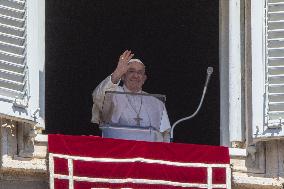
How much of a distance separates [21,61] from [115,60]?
253cm

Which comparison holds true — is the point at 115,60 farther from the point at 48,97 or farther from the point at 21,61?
the point at 21,61

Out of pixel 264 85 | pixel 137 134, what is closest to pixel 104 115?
pixel 137 134

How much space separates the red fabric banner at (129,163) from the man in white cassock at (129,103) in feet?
2.19

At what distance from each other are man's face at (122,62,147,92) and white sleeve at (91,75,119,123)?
370 millimetres

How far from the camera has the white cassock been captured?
14.8 metres

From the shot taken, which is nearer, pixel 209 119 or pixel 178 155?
pixel 178 155

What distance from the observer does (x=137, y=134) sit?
14586mm

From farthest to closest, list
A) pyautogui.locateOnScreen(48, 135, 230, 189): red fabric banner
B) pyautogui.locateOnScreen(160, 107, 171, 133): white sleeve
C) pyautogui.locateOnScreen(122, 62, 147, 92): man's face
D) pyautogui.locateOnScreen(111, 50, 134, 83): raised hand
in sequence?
pyautogui.locateOnScreen(122, 62, 147, 92): man's face → pyautogui.locateOnScreen(160, 107, 171, 133): white sleeve → pyautogui.locateOnScreen(111, 50, 134, 83): raised hand → pyautogui.locateOnScreen(48, 135, 230, 189): red fabric banner

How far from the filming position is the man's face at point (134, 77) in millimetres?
15148

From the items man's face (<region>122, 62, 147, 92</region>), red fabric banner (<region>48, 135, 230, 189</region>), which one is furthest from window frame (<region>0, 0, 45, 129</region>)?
man's face (<region>122, 62, 147, 92</region>)

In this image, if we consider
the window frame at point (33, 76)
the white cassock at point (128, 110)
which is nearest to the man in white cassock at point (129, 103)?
the white cassock at point (128, 110)

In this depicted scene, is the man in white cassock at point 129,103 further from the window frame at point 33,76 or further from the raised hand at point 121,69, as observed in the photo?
the window frame at point 33,76

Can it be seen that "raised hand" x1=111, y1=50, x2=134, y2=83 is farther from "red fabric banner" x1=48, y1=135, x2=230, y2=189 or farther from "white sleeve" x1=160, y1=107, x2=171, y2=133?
"red fabric banner" x1=48, y1=135, x2=230, y2=189

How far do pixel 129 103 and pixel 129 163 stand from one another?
3.81 ft
